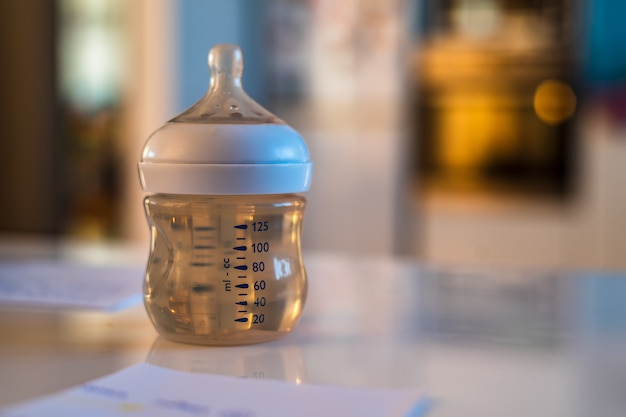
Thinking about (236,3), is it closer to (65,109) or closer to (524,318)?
(65,109)

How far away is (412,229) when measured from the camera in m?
2.98

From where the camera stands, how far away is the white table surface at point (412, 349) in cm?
57

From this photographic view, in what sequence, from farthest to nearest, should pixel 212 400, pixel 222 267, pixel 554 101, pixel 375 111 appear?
pixel 375 111 < pixel 554 101 < pixel 222 267 < pixel 212 400

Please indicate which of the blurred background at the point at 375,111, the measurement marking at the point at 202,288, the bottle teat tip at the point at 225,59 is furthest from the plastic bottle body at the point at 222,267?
the blurred background at the point at 375,111

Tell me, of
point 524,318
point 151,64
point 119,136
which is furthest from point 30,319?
point 119,136

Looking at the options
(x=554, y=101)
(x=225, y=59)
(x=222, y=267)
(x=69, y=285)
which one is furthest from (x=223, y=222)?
(x=554, y=101)

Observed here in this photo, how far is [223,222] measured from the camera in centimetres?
66

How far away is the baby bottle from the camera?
2.10ft

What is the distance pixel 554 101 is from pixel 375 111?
653mm

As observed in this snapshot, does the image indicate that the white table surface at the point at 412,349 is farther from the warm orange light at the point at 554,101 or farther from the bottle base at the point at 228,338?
the warm orange light at the point at 554,101

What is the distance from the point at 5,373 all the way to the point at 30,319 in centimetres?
→ 22

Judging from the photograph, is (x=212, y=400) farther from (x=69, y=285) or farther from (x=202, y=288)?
(x=69, y=285)

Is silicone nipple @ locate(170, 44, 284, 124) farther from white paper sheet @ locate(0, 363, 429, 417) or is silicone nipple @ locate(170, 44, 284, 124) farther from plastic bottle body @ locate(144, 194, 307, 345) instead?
white paper sheet @ locate(0, 363, 429, 417)

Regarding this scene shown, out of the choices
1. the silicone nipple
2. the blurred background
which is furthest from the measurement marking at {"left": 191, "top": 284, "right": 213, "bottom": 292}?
the blurred background
